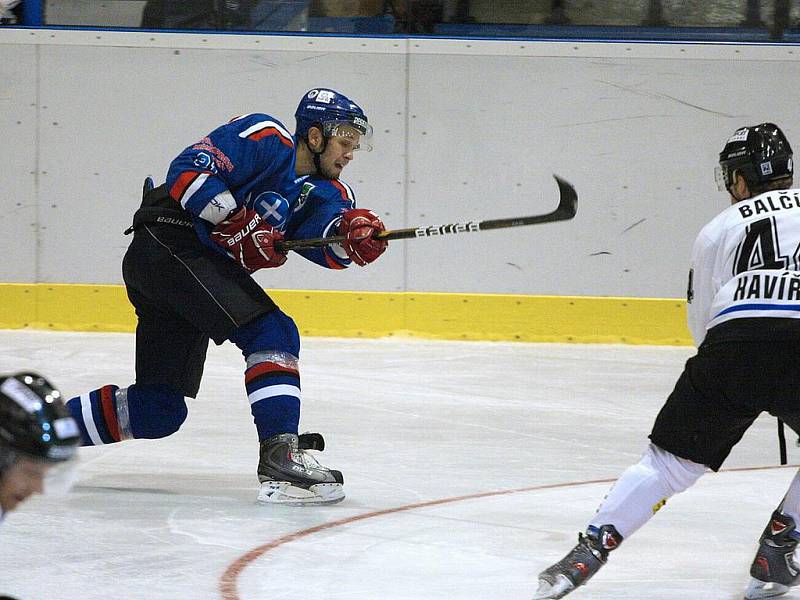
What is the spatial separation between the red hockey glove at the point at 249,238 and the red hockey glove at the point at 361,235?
21cm

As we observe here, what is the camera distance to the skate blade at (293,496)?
3.63 metres

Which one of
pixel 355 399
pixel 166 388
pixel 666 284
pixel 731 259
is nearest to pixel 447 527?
pixel 166 388

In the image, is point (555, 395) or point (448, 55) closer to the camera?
point (555, 395)

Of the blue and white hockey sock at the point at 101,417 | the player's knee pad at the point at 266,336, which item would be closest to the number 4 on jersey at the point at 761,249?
the player's knee pad at the point at 266,336

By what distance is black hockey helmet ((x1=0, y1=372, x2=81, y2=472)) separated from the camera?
1.56m

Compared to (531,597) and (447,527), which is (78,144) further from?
(531,597)

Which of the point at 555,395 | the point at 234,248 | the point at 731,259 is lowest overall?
the point at 555,395

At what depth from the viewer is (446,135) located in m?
6.94

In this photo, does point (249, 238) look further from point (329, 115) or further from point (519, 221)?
point (519, 221)

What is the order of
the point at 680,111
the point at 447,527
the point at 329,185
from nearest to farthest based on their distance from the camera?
1. the point at 447,527
2. the point at 329,185
3. the point at 680,111

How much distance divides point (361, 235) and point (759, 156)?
1.35m

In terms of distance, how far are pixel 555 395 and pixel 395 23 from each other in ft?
7.95

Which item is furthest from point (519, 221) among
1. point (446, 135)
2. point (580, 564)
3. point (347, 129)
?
point (446, 135)

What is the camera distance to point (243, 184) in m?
3.68
